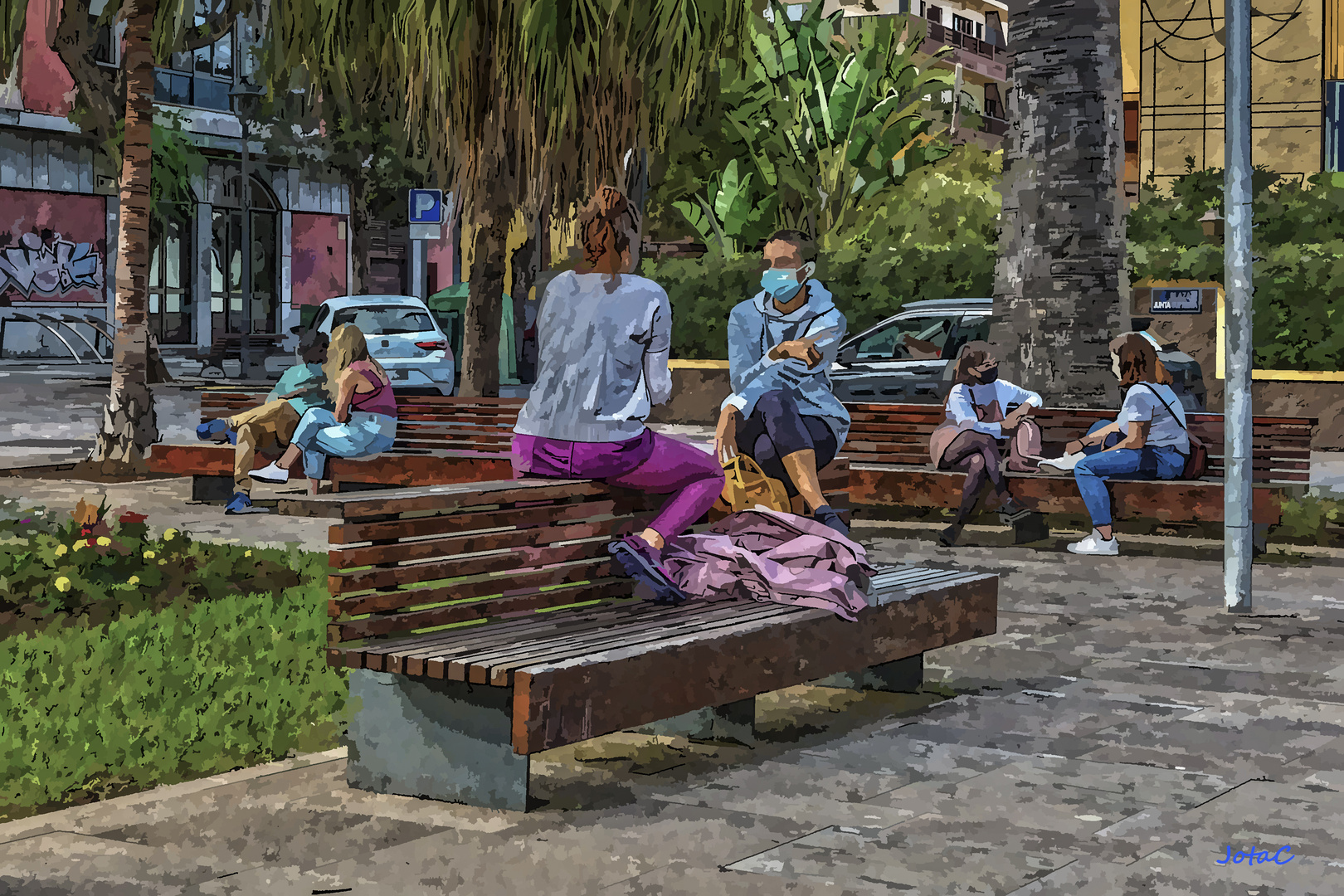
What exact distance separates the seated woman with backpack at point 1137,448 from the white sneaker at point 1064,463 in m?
0.27

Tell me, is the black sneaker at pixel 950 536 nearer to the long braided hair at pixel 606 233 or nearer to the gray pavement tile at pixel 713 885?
the long braided hair at pixel 606 233

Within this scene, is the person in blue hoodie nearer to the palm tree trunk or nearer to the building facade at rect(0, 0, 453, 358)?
the palm tree trunk

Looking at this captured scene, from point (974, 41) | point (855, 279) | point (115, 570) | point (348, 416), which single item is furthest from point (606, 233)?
point (974, 41)

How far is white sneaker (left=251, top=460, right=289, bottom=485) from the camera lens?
12844 mm

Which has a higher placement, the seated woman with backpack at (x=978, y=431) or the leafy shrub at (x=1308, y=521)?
the seated woman with backpack at (x=978, y=431)

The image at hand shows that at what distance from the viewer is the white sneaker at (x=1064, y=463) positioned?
11.9m

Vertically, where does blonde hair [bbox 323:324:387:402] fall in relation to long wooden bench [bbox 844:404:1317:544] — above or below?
above

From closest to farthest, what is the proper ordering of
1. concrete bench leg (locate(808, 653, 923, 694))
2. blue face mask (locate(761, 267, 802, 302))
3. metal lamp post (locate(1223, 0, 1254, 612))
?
concrete bench leg (locate(808, 653, 923, 694)) → blue face mask (locate(761, 267, 802, 302)) → metal lamp post (locate(1223, 0, 1254, 612))

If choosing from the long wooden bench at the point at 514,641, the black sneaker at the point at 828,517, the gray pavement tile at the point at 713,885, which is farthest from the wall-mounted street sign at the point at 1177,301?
the gray pavement tile at the point at 713,885

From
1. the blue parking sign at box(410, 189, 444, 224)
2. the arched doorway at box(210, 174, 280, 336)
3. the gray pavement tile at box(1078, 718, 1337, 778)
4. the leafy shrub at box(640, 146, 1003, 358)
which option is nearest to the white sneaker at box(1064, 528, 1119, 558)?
the gray pavement tile at box(1078, 718, 1337, 778)

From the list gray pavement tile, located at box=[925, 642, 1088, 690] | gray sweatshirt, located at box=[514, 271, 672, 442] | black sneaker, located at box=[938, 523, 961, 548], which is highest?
gray sweatshirt, located at box=[514, 271, 672, 442]

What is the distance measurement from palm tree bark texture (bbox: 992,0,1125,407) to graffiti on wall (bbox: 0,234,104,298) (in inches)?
1311

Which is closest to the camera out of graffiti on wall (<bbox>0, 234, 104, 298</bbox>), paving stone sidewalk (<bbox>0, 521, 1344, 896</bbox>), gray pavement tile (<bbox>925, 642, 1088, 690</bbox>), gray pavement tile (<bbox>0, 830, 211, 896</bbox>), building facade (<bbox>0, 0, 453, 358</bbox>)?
gray pavement tile (<bbox>0, 830, 211, 896</bbox>)
